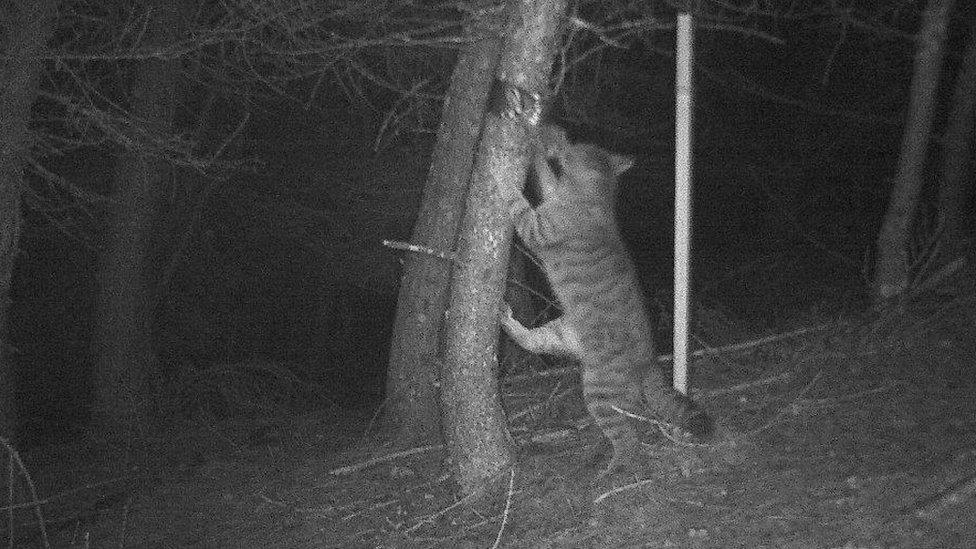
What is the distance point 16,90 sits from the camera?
27.5 ft

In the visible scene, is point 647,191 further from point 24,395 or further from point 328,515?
point 328,515

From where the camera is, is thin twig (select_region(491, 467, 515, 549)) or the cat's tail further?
the cat's tail

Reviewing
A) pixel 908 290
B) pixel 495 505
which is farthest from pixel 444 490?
pixel 908 290

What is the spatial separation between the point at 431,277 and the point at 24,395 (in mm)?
11120

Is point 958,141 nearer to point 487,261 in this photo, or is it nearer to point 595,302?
point 595,302

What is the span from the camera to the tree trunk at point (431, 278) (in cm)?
805

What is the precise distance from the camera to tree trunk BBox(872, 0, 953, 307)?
9047 millimetres

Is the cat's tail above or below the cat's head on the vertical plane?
below

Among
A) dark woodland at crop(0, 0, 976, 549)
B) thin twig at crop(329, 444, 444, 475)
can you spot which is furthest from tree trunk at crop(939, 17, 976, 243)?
thin twig at crop(329, 444, 444, 475)

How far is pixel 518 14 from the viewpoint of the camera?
18.4 ft

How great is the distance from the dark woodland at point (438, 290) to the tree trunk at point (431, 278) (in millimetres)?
26

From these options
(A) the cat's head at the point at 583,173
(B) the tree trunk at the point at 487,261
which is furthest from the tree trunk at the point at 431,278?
(B) the tree trunk at the point at 487,261

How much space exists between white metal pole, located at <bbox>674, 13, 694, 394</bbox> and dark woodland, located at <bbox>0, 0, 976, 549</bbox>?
530 millimetres

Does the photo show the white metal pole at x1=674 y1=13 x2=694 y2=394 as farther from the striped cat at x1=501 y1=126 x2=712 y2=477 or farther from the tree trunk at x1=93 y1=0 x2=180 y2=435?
the tree trunk at x1=93 y1=0 x2=180 y2=435
